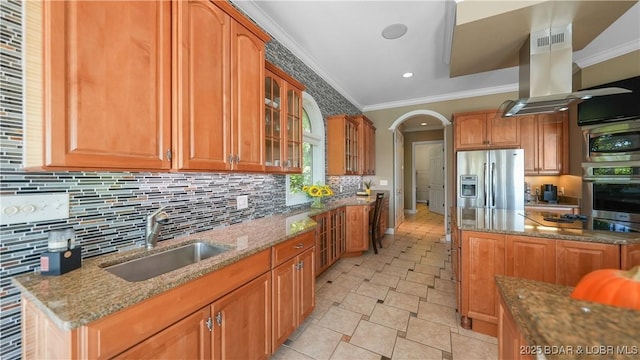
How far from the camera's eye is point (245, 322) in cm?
134

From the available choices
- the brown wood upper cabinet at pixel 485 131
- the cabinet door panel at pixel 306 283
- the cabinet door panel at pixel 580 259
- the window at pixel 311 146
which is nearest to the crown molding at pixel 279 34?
the window at pixel 311 146

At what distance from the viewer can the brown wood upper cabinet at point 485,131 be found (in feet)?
12.7

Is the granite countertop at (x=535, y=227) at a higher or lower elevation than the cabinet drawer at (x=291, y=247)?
higher

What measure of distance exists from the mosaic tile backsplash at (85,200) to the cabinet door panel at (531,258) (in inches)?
90.8

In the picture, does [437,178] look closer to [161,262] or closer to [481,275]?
[481,275]

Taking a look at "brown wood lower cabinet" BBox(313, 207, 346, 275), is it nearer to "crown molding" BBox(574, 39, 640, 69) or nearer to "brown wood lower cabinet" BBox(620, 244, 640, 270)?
"brown wood lower cabinet" BBox(620, 244, 640, 270)

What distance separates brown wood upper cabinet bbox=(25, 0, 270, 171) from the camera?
34.9 inches

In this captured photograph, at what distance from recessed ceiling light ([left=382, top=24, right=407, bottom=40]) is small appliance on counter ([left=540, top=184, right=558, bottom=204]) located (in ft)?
→ 11.7

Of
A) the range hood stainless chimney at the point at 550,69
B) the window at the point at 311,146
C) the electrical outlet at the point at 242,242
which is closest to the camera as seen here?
the electrical outlet at the point at 242,242

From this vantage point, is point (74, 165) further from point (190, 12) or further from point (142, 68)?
point (190, 12)

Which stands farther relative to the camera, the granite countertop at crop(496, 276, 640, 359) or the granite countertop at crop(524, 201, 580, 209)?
the granite countertop at crop(524, 201, 580, 209)

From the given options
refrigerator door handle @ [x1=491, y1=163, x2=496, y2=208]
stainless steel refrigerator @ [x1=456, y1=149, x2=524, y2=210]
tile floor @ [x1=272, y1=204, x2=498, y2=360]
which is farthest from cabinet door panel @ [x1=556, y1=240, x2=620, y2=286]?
refrigerator door handle @ [x1=491, y1=163, x2=496, y2=208]

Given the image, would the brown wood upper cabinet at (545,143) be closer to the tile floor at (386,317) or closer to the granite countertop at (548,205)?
the granite countertop at (548,205)

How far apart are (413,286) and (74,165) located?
311cm
